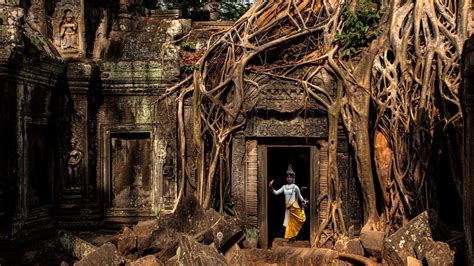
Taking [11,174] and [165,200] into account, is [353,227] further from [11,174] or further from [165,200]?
[11,174]

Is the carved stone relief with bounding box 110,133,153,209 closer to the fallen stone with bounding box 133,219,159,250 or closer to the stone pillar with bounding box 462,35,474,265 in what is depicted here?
the fallen stone with bounding box 133,219,159,250

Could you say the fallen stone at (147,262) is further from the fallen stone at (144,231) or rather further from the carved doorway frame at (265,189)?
the carved doorway frame at (265,189)

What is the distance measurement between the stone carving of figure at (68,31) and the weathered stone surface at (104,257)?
4073mm

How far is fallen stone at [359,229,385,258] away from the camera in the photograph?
6725 millimetres

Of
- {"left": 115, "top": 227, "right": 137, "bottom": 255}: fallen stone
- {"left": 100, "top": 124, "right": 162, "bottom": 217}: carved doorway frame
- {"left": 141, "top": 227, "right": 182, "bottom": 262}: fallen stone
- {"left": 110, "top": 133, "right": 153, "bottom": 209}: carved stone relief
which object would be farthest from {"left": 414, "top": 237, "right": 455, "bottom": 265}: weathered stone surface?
{"left": 110, "top": 133, "right": 153, "bottom": 209}: carved stone relief

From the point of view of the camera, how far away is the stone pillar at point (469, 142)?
3760 mm

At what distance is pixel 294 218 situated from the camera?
8375 millimetres

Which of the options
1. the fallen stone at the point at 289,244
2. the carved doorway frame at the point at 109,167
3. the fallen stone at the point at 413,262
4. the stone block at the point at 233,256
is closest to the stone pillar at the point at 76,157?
the carved doorway frame at the point at 109,167

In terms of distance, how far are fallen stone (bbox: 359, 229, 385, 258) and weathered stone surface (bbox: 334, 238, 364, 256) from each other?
11cm

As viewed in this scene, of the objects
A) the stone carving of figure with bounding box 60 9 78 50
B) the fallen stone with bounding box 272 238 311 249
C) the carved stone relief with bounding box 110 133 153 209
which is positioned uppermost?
the stone carving of figure with bounding box 60 9 78 50

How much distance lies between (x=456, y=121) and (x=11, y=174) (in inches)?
212

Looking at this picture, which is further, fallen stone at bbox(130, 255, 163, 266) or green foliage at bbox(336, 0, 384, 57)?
green foliage at bbox(336, 0, 384, 57)

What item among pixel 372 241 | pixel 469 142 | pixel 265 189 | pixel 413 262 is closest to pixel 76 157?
pixel 265 189

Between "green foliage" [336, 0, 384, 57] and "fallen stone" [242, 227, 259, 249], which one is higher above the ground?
"green foliage" [336, 0, 384, 57]
